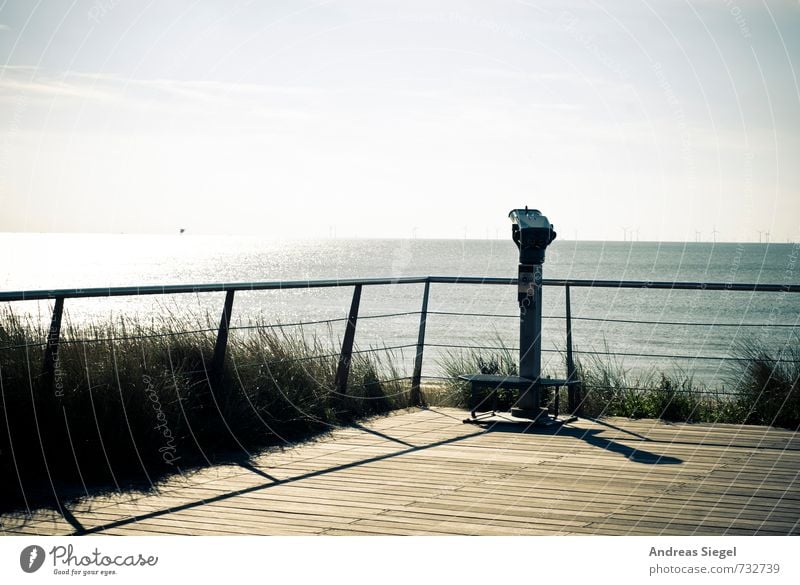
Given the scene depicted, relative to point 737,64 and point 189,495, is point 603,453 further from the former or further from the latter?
point 737,64

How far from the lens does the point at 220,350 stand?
4.96m

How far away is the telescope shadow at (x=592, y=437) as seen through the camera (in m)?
4.54

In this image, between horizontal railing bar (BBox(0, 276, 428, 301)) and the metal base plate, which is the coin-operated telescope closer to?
the metal base plate

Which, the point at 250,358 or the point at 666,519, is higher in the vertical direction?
the point at 250,358

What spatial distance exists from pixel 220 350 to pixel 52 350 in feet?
3.39

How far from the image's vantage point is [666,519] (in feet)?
11.1

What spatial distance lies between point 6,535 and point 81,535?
29 centimetres

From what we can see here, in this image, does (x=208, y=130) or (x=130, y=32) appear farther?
(x=208, y=130)

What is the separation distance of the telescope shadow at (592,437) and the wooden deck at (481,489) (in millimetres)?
13

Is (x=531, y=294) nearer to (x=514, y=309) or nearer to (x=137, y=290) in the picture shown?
(x=137, y=290)

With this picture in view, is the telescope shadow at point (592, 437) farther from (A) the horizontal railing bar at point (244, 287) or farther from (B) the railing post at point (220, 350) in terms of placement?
(B) the railing post at point (220, 350)

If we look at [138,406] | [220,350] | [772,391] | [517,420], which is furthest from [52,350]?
[772,391]

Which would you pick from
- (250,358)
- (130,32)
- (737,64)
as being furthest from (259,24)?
(737,64)
